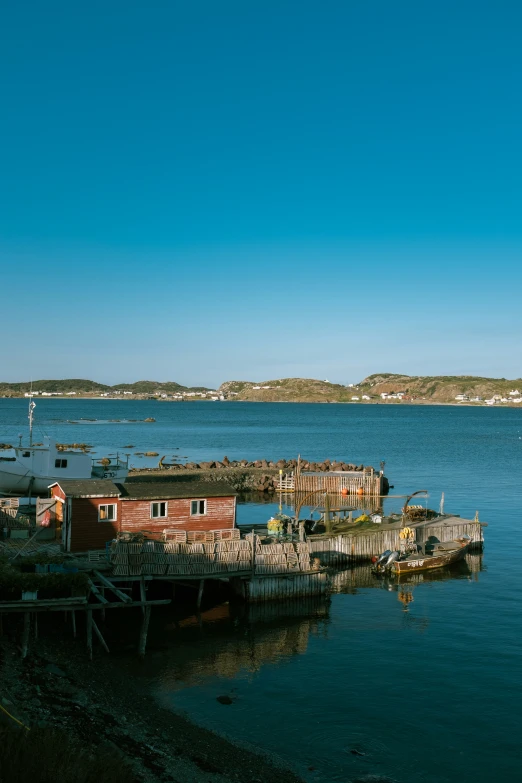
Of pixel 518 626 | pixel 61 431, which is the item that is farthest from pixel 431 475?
pixel 61 431

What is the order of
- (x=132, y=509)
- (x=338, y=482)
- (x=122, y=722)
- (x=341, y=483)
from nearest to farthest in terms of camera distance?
(x=122, y=722)
(x=132, y=509)
(x=341, y=483)
(x=338, y=482)

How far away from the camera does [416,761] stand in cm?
1898

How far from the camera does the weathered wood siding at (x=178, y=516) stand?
108 feet

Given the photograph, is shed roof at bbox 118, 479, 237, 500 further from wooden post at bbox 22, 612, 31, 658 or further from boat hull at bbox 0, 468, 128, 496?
boat hull at bbox 0, 468, 128, 496

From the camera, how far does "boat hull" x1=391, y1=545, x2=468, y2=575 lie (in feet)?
129

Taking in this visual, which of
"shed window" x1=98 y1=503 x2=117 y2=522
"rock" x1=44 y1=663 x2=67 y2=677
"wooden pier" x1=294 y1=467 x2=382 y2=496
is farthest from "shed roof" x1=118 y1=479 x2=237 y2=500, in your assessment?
"wooden pier" x1=294 y1=467 x2=382 y2=496

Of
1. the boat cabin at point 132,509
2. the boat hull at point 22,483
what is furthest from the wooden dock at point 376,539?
the boat hull at point 22,483

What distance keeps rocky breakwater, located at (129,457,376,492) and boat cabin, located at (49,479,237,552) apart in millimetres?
34383

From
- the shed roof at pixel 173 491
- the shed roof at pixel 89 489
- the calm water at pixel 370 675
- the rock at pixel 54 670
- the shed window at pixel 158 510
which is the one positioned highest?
the shed roof at pixel 89 489

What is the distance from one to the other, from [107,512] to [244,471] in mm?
45848

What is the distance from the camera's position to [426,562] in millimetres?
40281

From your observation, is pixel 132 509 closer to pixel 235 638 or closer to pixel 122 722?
pixel 235 638

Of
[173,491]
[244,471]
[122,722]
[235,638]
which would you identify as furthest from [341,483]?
[122,722]

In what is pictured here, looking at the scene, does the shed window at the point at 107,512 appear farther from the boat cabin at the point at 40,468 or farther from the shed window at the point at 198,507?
the boat cabin at the point at 40,468
